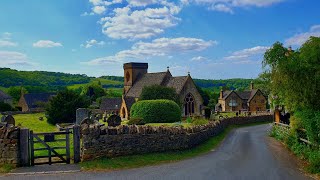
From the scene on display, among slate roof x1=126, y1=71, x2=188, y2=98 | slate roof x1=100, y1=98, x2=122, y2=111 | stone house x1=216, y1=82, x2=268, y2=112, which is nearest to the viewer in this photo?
slate roof x1=126, y1=71, x2=188, y2=98

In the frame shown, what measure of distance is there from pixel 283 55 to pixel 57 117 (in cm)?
3198

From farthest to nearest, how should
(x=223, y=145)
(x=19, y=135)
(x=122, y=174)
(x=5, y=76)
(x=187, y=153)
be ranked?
(x=5, y=76)
(x=223, y=145)
(x=187, y=153)
(x=19, y=135)
(x=122, y=174)

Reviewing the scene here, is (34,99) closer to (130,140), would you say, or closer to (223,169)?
(130,140)

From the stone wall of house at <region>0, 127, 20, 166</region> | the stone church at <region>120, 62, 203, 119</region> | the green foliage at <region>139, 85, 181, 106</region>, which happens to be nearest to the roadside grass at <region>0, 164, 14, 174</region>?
the stone wall of house at <region>0, 127, 20, 166</region>

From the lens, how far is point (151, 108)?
4422cm

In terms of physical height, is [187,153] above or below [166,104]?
below

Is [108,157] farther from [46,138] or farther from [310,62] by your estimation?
[310,62]

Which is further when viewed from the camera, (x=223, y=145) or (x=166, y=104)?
(x=166, y=104)

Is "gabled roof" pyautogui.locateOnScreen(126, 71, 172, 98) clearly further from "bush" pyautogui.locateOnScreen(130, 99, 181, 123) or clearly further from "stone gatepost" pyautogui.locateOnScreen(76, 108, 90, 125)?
"stone gatepost" pyautogui.locateOnScreen(76, 108, 90, 125)

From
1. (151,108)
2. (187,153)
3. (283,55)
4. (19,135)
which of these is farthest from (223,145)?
(151,108)

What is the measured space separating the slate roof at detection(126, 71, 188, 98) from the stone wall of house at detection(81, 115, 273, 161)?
4348 cm

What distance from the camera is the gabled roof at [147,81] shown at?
68.8 metres

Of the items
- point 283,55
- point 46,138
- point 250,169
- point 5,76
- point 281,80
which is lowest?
point 250,169

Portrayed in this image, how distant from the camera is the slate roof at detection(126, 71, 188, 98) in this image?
218ft
